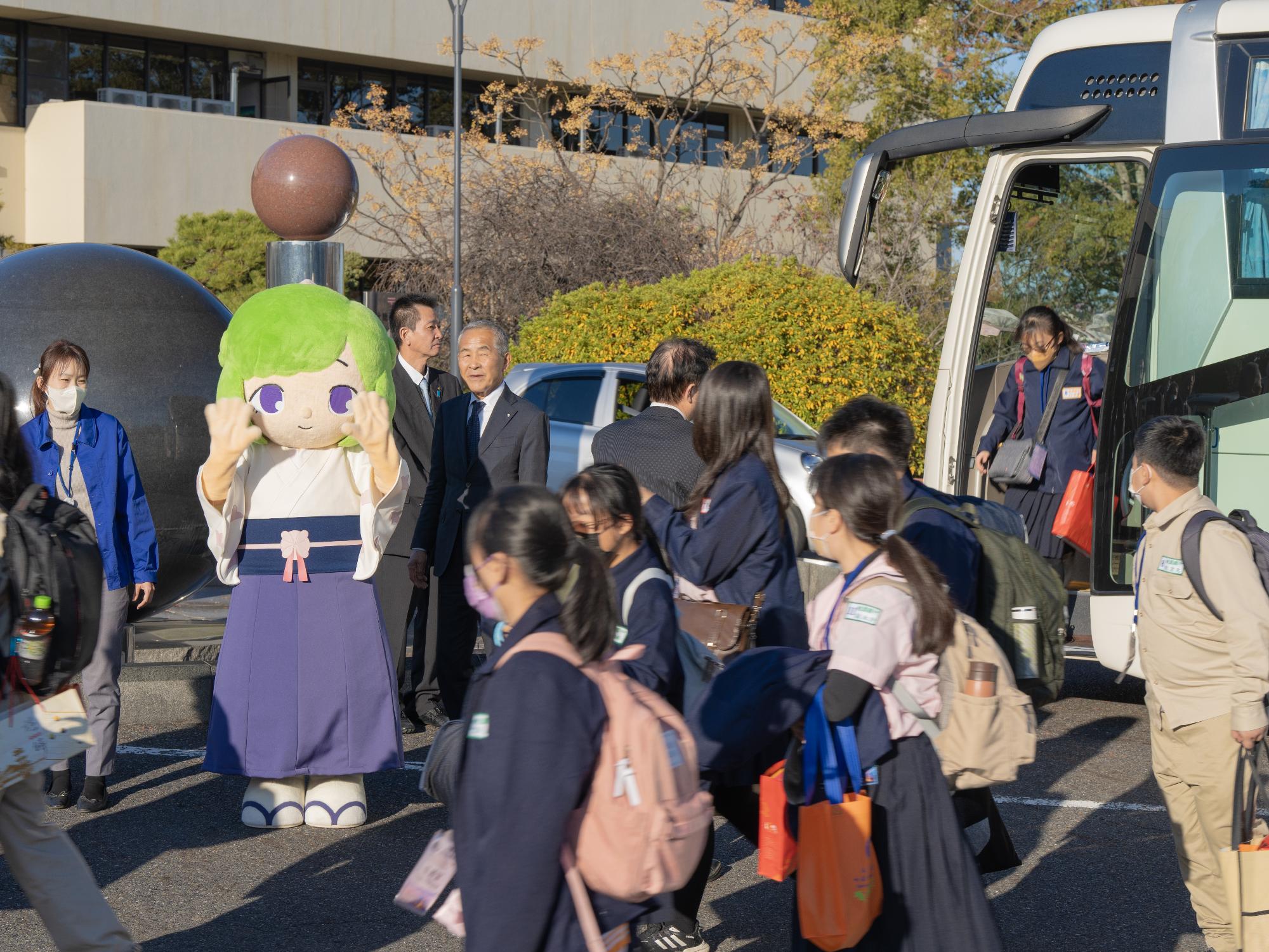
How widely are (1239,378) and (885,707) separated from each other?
451cm

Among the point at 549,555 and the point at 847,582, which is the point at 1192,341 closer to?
the point at 847,582

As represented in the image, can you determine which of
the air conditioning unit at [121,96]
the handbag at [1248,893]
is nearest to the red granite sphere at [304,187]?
the handbag at [1248,893]

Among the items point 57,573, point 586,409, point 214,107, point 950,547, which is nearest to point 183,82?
point 214,107

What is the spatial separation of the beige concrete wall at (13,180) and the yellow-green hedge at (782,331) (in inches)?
653

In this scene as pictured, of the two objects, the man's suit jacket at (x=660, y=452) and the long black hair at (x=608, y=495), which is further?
the man's suit jacket at (x=660, y=452)

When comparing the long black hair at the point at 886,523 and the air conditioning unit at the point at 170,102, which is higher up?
the air conditioning unit at the point at 170,102

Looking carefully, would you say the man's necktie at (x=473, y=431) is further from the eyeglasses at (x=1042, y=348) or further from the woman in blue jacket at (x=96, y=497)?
the eyeglasses at (x=1042, y=348)

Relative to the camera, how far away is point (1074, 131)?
299 inches

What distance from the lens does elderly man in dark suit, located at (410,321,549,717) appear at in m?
6.83

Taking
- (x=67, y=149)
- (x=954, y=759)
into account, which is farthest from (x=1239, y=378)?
(x=67, y=149)

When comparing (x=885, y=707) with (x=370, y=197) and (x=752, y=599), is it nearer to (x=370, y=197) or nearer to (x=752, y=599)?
(x=752, y=599)

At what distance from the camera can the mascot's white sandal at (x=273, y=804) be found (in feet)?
18.6

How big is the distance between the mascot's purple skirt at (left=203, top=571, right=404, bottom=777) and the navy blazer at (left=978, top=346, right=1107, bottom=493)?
4496mm

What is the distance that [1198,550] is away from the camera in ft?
13.7
